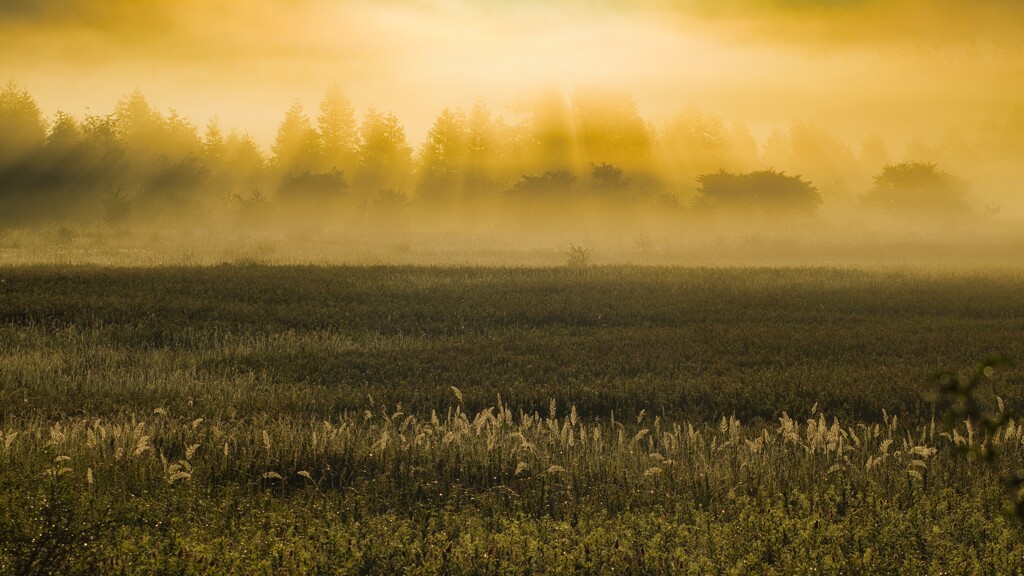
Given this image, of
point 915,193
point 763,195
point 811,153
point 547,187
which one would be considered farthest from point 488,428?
point 811,153

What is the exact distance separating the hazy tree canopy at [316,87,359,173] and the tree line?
4.1 inches

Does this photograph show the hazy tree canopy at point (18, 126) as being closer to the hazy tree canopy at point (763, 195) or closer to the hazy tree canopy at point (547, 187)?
the hazy tree canopy at point (547, 187)

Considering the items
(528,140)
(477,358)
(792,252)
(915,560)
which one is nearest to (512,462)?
(915,560)

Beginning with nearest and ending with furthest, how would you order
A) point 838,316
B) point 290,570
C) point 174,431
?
point 290,570
point 174,431
point 838,316

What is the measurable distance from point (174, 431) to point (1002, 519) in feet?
24.5

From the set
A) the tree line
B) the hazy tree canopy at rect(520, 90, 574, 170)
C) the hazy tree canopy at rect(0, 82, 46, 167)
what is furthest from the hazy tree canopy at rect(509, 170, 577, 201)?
the hazy tree canopy at rect(0, 82, 46, 167)

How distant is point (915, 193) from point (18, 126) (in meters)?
74.9

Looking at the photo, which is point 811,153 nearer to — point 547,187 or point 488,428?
point 547,187

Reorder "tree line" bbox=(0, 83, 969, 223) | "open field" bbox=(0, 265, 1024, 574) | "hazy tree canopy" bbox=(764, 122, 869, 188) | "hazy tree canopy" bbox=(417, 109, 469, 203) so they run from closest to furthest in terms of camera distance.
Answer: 1. "open field" bbox=(0, 265, 1024, 574)
2. "tree line" bbox=(0, 83, 969, 223)
3. "hazy tree canopy" bbox=(417, 109, 469, 203)
4. "hazy tree canopy" bbox=(764, 122, 869, 188)

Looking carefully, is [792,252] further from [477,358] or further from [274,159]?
[274,159]

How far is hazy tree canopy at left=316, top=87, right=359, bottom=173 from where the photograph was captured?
80.6 metres

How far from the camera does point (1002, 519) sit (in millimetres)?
6426

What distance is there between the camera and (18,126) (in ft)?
237

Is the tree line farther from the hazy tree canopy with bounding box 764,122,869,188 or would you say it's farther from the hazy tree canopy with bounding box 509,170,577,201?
the hazy tree canopy with bounding box 764,122,869,188
